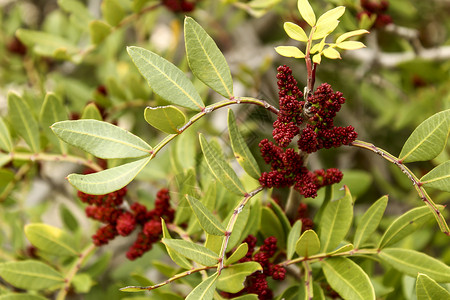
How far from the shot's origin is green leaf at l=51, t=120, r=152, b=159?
28.7 inches

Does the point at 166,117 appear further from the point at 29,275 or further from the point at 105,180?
the point at 29,275

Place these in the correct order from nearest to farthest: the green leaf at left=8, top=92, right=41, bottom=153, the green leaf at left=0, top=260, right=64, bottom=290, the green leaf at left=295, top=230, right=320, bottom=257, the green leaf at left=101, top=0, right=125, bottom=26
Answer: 1. the green leaf at left=295, top=230, right=320, bottom=257
2. the green leaf at left=0, top=260, right=64, bottom=290
3. the green leaf at left=8, top=92, right=41, bottom=153
4. the green leaf at left=101, top=0, right=125, bottom=26

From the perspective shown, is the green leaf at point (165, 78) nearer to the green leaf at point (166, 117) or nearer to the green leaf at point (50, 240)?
the green leaf at point (166, 117)

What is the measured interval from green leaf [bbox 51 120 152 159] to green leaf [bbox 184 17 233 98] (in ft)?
0.52

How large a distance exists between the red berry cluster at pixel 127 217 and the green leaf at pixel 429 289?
0.51 meters

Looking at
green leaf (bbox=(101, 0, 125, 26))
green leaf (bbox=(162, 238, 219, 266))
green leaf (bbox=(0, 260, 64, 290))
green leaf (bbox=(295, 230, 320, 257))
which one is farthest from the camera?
green leaf (bbox=(101, 0, 125, 26))

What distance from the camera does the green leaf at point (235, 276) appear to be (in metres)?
0.78

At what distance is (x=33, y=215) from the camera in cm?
160

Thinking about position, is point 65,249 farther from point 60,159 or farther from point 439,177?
point 439,177

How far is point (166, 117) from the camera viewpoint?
2.45ft

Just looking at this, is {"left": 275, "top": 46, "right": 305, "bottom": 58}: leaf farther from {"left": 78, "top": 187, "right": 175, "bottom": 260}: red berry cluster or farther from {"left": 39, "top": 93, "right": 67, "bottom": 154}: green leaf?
{"left": 39, "top": 93, "right": 67, "bottom": 154}: green leaf

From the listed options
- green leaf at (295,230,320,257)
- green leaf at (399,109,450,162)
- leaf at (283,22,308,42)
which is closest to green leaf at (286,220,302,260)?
green leaf at (295,230,320,257)

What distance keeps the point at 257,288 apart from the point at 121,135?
1.22 feet

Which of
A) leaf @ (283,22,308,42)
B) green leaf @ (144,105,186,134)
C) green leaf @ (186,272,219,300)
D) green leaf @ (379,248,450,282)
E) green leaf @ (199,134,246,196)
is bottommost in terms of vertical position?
green leaf @ (379,248,450,282)
